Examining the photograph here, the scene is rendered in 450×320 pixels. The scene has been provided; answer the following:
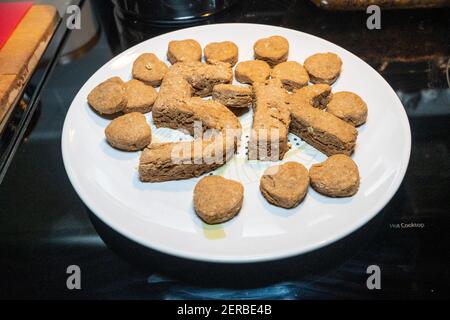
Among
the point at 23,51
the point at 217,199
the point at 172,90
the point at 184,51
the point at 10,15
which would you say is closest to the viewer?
the point at 217,199

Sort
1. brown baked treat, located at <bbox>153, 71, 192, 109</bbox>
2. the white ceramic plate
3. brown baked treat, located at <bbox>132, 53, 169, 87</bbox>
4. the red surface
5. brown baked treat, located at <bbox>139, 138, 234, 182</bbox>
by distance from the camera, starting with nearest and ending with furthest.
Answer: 1. the white ceramic plate
2. brown baked treat, located at <bbox>139, 138, 234, 182</bbox>
3. brown baked treat, located at <bbox>153, 71, 192, 109</bbox>
4. brown baked treat, located at <bbox>132, 53, 169, 87</bbox>
5. the red surface

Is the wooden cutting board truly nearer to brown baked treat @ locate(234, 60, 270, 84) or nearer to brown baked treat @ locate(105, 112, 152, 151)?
brown baked treat @ locate(105, 112, 152, 151)

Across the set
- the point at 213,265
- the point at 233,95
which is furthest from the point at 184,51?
the point at 213,265

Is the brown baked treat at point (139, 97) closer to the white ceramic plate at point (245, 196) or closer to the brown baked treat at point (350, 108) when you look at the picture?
the white ceramic plate at point (245, 196)

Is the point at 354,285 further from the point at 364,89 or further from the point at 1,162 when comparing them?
the point at 1,162

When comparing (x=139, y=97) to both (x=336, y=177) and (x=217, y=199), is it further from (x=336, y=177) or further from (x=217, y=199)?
(x=336, y=177)

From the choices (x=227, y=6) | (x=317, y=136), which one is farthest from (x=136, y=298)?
(x=227, y=6)

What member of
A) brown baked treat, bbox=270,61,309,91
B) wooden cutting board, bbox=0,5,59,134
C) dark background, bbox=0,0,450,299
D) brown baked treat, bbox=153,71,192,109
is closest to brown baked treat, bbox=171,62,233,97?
brown baked treat, bbox=153,71,192,109
